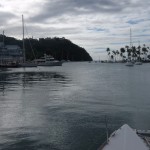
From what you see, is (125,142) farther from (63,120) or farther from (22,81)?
(22,81)

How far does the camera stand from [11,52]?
19812 cm

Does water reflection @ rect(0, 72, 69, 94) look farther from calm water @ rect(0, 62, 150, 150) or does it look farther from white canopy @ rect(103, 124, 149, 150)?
white canopy @ rect(103, 124, 149, 150)

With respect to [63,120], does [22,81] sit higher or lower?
higher

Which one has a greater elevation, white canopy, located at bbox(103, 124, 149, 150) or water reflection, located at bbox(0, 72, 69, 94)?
white canopy, located at bbox(103, 124, 149, 150)

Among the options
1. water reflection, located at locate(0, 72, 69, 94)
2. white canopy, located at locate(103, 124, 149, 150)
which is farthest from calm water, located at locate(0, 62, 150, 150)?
water reflection, located at locate(0, 72, 69, 94)

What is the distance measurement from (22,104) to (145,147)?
20.1 m

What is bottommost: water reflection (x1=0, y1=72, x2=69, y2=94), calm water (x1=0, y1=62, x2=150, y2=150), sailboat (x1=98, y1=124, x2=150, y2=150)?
calm water (x1=0, y1=62, x2=150, y2=150)

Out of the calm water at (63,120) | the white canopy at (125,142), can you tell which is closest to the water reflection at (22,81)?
the calm water at (63,120)

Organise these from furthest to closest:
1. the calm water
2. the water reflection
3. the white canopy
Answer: the water reflection < the calm water < the white canopy

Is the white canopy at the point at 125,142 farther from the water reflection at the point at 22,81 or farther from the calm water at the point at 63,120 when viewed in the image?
the water reflection at the point at 22,81

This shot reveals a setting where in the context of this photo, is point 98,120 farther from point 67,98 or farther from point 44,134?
point 67,98

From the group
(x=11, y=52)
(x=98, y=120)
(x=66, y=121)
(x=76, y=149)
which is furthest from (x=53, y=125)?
(x=11, y=52)

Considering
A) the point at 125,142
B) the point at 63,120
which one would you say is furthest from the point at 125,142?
the point at 63,120

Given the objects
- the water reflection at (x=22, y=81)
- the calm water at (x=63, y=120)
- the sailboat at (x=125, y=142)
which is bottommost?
the calm water at (x=63, y=120)
